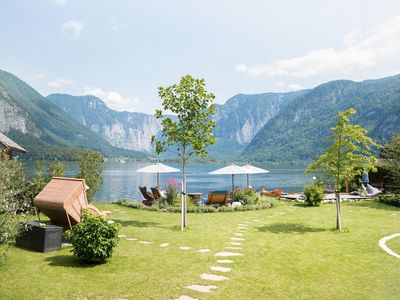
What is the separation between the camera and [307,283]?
22.8ft

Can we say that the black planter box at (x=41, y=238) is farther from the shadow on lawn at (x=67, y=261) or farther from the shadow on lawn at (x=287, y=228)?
the shadow on lawn at (x=287, y=228)

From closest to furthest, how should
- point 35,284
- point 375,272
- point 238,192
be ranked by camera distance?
point 35,284 < point 375,272 < point 238,192

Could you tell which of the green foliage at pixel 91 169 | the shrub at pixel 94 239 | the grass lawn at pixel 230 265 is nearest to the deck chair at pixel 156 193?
the green foliage at pixel 91 169

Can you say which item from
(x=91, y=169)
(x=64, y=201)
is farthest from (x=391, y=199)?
(x=64, y=201)

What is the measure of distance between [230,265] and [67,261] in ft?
11.6

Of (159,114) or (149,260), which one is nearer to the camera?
(149,260)

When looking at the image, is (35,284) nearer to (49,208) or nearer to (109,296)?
(109,296)

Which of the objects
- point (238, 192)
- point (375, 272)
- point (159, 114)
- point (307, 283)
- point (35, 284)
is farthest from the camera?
point (238, 192)

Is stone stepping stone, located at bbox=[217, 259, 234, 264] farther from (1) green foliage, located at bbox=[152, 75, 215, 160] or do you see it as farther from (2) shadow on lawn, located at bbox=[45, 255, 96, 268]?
(1) green foliage, located at bbox=[152, 75, 215, 160]

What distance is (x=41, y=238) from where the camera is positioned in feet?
29.2

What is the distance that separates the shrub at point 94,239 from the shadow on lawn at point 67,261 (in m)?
0.15

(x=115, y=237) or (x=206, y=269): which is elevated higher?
(x=115, y=237)

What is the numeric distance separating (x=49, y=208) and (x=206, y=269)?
16.7 ft

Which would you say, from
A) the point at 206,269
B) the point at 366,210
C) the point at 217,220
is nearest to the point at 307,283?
the point at 206,269
